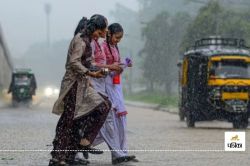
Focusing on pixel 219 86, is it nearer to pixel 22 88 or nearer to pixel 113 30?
pixel 113 30

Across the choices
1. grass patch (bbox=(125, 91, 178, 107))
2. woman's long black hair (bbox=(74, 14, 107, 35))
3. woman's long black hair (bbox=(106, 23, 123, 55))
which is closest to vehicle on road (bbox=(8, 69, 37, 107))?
grass patch (bbox=(125, 91, 178, 107))

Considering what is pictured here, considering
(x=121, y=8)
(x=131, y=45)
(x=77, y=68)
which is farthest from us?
(x=121, y=8)

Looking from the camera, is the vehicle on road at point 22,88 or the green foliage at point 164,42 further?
the green foliage at point 164,42

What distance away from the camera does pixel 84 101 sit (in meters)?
9.91

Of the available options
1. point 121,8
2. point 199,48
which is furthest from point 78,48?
point 121,8

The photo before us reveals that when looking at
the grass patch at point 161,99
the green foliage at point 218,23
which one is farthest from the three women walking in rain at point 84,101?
the grass patch at point 161,99

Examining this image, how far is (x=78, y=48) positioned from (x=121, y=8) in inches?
7502

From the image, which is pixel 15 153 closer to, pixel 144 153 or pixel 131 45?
pixel 144 153

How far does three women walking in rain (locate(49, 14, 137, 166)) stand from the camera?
32.5 ft

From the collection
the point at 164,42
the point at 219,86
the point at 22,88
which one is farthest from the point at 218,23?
the point at 219,86

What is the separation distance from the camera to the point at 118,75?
10.8 metres

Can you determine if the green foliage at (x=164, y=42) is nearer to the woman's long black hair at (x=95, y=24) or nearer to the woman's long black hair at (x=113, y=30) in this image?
the woman's long black hair at (x=113, y=30)

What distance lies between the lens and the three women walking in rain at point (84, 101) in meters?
9.90

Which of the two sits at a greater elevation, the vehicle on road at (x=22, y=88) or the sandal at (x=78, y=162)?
the sandal at (x=78, y=162)
